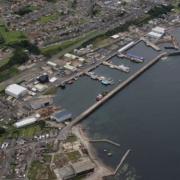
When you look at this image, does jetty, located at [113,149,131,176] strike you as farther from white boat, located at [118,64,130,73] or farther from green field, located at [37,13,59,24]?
green field, located at [37,13,59,24]

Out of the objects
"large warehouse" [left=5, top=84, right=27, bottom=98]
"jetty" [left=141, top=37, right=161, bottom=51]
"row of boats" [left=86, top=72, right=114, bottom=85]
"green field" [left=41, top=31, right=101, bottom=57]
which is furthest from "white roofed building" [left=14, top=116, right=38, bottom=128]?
"jetty" [left=141, top=37, right=161, bottom=51]

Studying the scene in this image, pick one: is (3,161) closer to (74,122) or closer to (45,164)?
(45,164)

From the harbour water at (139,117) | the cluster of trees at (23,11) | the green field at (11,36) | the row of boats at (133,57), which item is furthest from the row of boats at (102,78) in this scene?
the cluster of trees at (23,11)

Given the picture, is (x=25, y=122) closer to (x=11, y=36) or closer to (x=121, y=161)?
(x=121, y=161)

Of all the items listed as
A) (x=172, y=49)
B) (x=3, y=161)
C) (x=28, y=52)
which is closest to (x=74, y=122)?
(x=3, y=161)

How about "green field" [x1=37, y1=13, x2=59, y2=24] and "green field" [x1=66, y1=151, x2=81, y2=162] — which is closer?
"green field" [x1=66, y1=151, x2=81, y2=162]

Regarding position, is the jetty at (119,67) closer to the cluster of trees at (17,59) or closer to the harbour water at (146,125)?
the harbour water at (146,125)
